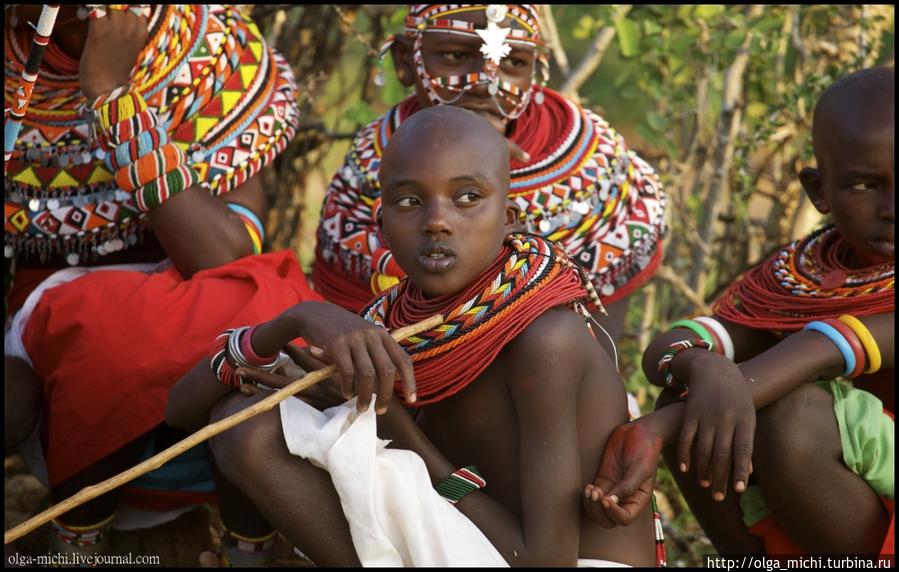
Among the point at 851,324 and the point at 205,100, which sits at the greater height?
the point at 205,100

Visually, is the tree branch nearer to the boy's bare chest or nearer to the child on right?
the child on right

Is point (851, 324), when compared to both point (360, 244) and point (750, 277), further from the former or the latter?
point (360, 244)

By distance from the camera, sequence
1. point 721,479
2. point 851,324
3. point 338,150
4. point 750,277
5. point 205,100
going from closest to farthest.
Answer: point 721,479, point 851,324, point 750,277, point 205,100, point 338,150

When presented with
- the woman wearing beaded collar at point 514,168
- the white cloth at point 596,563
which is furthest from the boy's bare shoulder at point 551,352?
the woman wearing beaded collar at point 514,168

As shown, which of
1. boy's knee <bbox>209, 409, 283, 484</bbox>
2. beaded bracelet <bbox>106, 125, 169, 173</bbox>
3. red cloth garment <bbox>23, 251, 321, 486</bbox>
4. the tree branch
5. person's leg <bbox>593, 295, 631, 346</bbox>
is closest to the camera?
boy's knee <bbox>209, 409, 283, 484</bbox>

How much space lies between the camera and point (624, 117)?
1298 centimetres

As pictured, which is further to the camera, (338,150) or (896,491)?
(338,150)

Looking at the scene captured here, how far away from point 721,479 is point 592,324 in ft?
1.79

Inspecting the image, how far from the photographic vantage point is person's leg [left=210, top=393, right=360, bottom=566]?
2627 millimetres

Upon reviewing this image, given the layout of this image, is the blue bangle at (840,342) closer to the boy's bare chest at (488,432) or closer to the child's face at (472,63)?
the boy's bare chest at (488,432)

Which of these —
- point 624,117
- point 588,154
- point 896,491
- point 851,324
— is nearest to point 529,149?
point 588,154

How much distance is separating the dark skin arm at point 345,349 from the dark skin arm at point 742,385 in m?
0.53

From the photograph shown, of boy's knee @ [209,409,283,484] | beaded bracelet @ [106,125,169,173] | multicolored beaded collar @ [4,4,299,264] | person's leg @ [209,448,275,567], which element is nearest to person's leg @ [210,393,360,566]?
boy's knee @ [209,409,283,484]

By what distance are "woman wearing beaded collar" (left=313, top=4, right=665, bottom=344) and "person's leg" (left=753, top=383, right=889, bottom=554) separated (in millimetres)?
964
